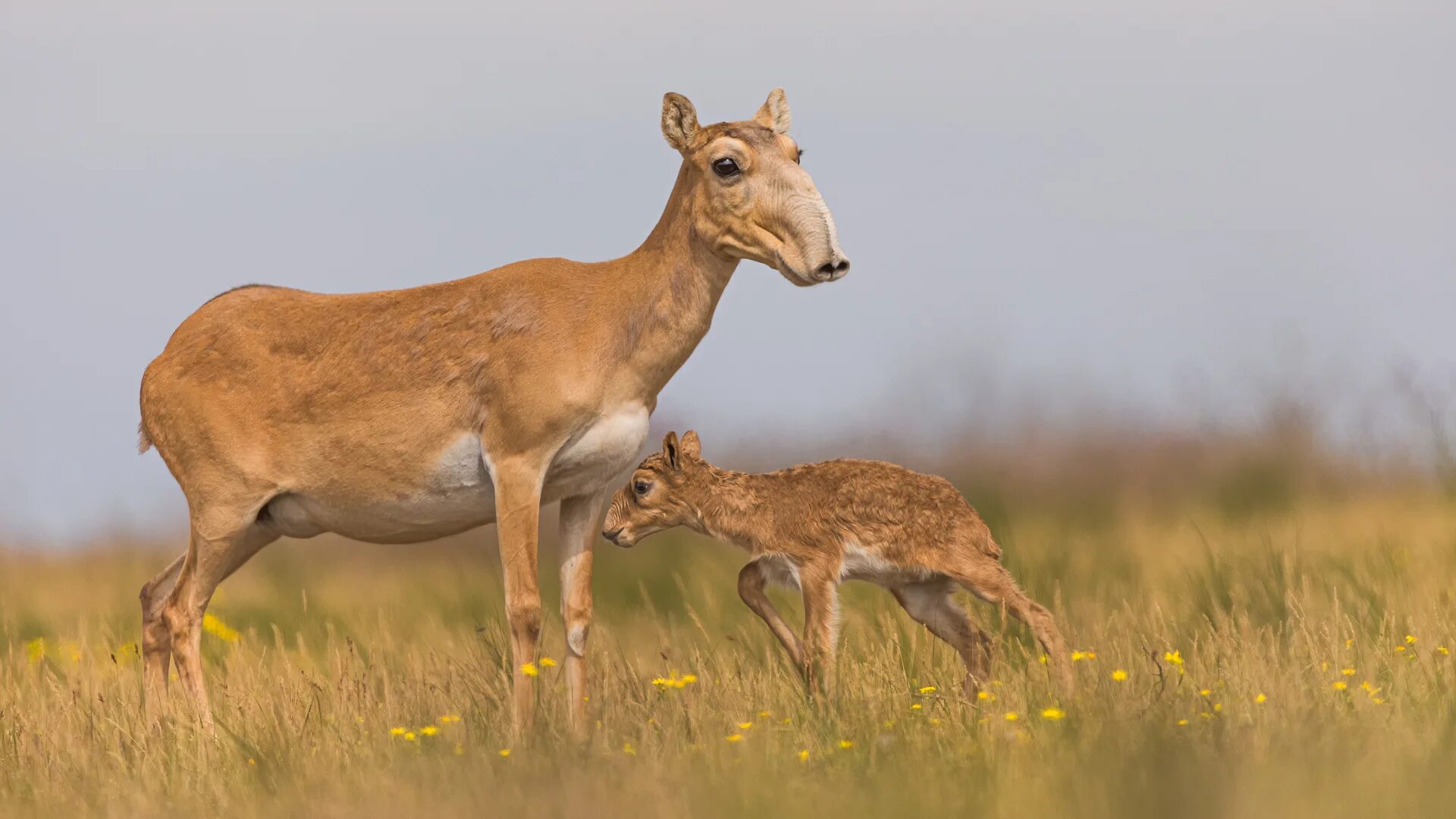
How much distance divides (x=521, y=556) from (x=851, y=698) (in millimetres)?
1981

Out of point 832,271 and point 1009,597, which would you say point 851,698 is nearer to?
point 1009,597

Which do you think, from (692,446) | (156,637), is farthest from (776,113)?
(156,637)

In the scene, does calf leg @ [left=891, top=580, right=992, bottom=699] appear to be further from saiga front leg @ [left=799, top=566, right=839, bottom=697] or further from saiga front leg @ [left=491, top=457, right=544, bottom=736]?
saiga front leg @ [left=491, top=457, right=544, bottom=736]

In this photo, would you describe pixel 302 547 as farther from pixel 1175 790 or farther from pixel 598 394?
pixel 1175 790

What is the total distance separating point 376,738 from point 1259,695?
434cm

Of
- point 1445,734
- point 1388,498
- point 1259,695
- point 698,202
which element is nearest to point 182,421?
point 698,202

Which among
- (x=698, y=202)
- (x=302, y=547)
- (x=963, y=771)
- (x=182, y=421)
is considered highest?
(x=698, y=202)

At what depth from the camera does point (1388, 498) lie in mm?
13453

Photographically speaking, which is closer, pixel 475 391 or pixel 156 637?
pixel 475 391

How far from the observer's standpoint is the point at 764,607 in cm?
942

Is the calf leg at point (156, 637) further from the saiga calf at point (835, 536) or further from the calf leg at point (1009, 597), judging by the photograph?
Answer: the calf leg at point (1009, 597)

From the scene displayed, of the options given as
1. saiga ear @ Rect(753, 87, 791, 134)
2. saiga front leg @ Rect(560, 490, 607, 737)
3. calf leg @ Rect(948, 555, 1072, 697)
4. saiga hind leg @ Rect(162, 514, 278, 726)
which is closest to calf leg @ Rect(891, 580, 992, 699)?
calf leg @ Rect(948, 555, 1072, 697)

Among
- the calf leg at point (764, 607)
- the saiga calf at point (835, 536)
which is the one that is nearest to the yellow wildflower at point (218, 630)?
the saiga calf at point (835, 536)

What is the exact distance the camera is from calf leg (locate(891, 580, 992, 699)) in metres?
9.59
